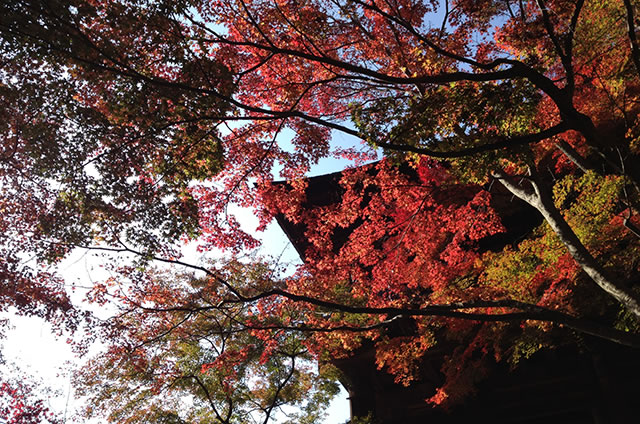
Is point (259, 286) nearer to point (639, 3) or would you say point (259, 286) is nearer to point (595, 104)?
point (595, 104)

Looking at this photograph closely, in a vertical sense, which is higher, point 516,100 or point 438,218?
point 438,218

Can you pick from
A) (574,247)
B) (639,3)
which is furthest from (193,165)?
(639,3)

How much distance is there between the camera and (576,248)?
5.18 meters

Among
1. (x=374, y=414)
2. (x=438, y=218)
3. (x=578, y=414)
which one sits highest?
(x=438, y=218)

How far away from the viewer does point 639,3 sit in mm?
5797

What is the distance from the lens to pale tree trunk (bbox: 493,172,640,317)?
183 inches

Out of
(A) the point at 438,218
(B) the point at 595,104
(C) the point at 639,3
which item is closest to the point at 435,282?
(A) the point at 438,218

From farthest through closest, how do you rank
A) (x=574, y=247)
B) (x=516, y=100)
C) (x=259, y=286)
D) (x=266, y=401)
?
(x=266, y=401)
(x=259, y=286)
(x=574, y=247)
(x=516, y=100)

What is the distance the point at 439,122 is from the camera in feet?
16.2

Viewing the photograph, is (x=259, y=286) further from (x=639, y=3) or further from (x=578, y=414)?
(x=639, y=3)

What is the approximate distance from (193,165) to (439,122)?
3.83m

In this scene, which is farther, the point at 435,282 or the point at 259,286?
the point at 259,286

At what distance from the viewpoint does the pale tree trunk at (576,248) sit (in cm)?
464

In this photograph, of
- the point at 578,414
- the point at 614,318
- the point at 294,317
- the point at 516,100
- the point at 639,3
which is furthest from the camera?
the point at 294,317
